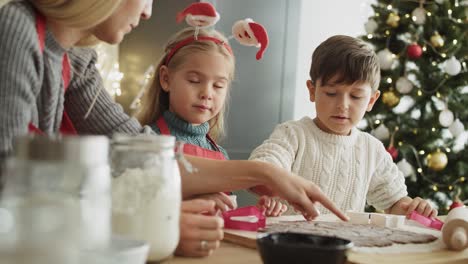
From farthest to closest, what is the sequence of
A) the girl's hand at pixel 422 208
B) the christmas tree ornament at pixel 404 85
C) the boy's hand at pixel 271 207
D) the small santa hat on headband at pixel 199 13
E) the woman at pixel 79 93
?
the christmas tree ornament at pixel 404 85
the small santa hat on headband at pixel 199 13
the girl's hand at pixel 422 208
the boy's hand at pixel 271 207
the woman at pixel 79 93

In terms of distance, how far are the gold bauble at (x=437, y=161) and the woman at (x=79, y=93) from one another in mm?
3171

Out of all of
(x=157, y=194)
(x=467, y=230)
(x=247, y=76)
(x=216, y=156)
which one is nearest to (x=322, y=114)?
(x=216, y=156)

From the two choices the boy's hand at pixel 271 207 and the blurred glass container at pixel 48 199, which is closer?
the blurred glass container at pixel 48 199

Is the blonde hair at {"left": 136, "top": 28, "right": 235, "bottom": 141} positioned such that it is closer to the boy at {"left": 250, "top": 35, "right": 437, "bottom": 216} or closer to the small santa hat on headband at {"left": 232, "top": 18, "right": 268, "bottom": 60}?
the small santa hat on headband at {"left": 232, "top": 18, "right": 268, "bottom": 60}

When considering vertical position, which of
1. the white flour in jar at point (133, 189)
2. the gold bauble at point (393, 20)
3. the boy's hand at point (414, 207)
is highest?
the gold bauble at point (393, 20)

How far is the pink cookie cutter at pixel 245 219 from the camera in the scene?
50.2 inches

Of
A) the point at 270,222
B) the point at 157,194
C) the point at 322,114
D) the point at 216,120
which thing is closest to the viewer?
the point at 157,194

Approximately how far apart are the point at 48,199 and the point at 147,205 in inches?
11.0

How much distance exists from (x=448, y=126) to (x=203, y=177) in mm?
3358

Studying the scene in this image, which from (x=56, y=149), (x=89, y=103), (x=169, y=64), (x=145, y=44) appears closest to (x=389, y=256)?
(x=89, y=103)

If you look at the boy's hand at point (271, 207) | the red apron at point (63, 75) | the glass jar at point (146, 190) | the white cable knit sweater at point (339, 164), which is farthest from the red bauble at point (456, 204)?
the glass jar at point (146, 190)

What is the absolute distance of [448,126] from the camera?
166 inches

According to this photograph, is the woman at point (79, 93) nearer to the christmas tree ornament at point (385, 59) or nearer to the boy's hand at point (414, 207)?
the boy's hand at point (414, 207)

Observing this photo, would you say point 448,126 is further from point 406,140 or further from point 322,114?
point 322,114
